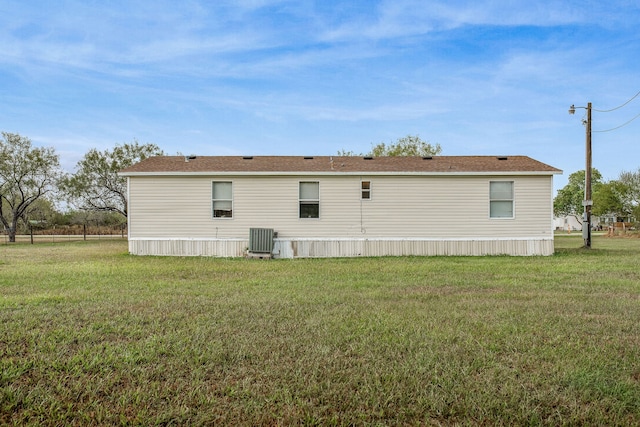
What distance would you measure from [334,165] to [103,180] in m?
17.6

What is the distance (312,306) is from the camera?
533 centimetres

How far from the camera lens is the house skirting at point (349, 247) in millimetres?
12984

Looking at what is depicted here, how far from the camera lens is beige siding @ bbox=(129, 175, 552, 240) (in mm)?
13047

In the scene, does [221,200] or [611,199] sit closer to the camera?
[221,200]

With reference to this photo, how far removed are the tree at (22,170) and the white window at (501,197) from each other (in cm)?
2324

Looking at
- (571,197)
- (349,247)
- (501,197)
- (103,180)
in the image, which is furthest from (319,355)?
(571,197)

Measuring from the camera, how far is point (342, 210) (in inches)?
515

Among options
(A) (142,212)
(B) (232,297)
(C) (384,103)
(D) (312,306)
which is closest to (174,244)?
(A) (142,212)

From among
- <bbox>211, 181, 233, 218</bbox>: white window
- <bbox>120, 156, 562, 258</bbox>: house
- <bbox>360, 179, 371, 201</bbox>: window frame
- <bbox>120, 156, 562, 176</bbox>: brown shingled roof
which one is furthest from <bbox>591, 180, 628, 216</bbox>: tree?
<bbox>211, 181, 233, 218</bbox>: white window

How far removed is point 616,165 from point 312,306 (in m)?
46.5

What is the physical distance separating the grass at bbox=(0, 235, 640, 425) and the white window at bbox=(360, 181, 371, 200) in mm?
6487

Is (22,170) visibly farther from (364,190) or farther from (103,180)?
(364,190)

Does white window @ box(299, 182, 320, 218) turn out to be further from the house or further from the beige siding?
the beige siding

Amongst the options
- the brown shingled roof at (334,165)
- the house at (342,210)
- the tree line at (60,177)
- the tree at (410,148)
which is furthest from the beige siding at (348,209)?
the tree at (410,148)
